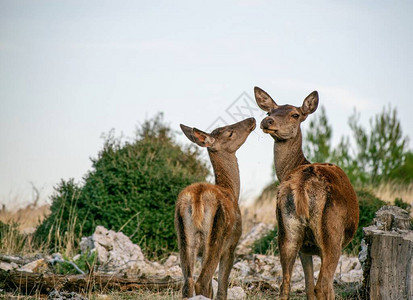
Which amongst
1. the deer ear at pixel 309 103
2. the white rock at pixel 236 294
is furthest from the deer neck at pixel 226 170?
the white rock at pixel 236 294

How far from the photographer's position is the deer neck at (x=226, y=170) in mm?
8039

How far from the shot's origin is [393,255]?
23.2 ft


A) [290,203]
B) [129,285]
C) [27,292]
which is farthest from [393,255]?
[27,292]

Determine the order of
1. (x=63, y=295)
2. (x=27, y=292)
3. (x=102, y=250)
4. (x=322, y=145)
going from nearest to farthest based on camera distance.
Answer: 1. (x=63, y=295)
2. (x=27, y=292)
3. (x=102, y=250)
4. (x=322, y=145)

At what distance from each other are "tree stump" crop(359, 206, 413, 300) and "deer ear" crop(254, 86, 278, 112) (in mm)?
2320

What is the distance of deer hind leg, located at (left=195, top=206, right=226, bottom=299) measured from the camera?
6.55 m

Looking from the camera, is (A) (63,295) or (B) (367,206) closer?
(A) (63,295)

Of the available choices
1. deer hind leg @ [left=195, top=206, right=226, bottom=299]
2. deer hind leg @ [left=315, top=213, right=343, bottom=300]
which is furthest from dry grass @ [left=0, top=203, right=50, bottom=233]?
deer hind leg @ [left=315, top=213, right=343, bottom=300]

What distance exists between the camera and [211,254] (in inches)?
263

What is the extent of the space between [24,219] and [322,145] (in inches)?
607

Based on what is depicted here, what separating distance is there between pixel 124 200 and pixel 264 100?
4625 millimetres

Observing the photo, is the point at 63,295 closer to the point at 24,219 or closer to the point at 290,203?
the point at 290,203

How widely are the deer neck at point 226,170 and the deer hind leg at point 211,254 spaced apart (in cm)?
116

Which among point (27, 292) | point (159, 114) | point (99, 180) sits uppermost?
point (159, 114)
